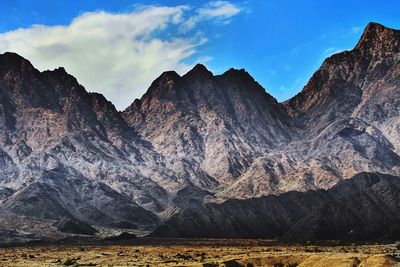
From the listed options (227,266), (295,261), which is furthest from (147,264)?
(295,261)

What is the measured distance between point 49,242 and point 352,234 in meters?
87.6

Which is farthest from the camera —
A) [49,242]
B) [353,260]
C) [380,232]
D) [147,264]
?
[49,242]

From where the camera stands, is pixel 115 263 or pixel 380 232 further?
pixel 380 232

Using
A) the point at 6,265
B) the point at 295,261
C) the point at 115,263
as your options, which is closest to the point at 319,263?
the point at 295,261

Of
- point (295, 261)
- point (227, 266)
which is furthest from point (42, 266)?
point (295, 261)

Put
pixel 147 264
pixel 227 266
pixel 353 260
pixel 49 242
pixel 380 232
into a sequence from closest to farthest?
pixel 353 260
pixel 227 266
pixel 147 264
pixel 380 232
pixel 49 242

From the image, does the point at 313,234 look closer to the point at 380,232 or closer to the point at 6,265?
the point at 380,232

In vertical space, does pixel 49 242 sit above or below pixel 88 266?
above

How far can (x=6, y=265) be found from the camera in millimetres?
106312

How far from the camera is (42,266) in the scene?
10219 centimetres

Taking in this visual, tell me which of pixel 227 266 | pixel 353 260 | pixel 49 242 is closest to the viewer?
pixel 353 260

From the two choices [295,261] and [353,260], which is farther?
[295,261]

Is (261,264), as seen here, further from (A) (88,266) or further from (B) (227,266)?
(A) (88,266)

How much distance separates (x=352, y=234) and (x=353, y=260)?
116123 millimetres
